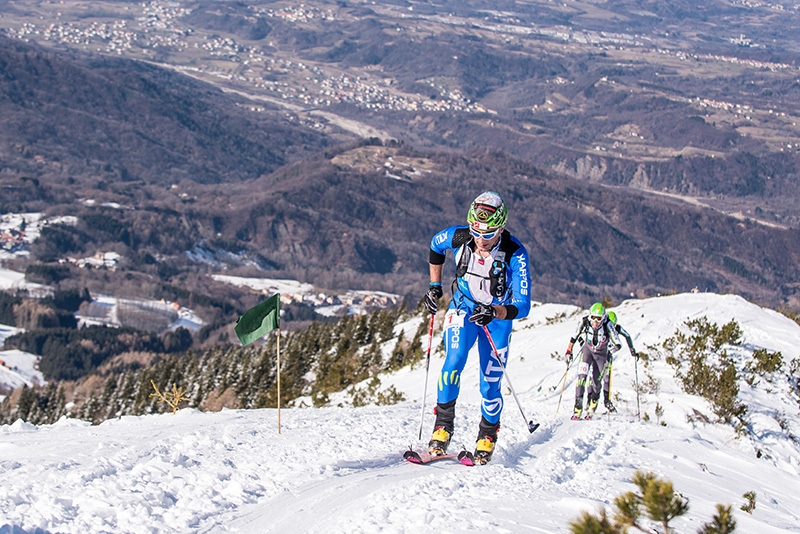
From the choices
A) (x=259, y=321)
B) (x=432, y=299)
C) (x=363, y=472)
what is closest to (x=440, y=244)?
(x=432, y=299)

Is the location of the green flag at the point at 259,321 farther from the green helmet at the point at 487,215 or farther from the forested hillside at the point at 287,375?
the forested hillside at the point at 287,375

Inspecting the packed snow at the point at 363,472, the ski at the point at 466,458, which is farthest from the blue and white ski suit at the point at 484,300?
the packed snow at the point at 363,472

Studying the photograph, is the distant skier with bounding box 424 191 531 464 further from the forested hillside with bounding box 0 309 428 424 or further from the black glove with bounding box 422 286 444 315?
the forested hillside with bounding box 0 309 428 424

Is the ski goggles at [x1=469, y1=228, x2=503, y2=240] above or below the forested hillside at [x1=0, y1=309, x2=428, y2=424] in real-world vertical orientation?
above

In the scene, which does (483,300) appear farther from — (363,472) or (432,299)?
(363,472)

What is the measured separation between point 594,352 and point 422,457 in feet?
23.3

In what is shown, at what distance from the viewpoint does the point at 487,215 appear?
886 cm

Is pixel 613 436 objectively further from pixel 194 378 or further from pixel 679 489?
pixel 194 378

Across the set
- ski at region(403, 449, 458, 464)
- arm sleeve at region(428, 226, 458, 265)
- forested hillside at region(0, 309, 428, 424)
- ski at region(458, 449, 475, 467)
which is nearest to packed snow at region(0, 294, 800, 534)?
ski at region(403, 449, 458, 464)

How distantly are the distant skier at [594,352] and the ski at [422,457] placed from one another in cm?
622

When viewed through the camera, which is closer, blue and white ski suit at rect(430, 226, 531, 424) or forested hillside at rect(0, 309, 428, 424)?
blue and white ski suit at rect(430, 226, 531, 424)

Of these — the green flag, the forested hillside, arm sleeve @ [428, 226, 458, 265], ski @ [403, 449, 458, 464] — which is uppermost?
arm sleeve @ [428, 226, 458, 265]

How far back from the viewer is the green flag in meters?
11.4

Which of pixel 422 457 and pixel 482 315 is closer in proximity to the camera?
pixel 482 315
